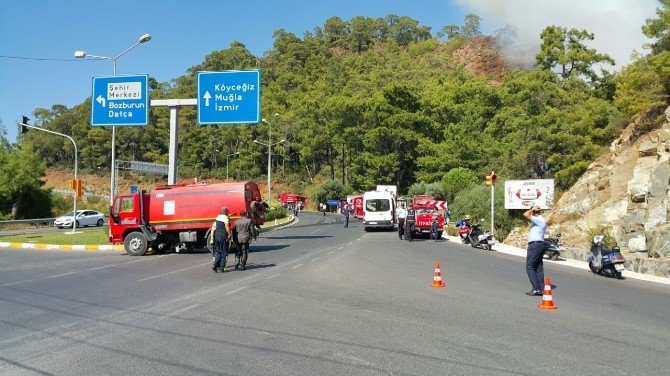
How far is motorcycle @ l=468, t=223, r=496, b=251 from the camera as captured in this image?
2455 cm

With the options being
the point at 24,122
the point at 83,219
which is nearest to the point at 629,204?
the point at 24,122

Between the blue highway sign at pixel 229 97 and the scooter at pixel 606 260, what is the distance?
51.7ft

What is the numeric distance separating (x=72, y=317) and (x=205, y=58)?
12336 cm

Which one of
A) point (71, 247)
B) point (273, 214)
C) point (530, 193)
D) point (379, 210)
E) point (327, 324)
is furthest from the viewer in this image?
point (273, 214)

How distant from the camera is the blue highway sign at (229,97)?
1023 inches

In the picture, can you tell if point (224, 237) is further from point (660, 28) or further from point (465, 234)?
point (660, 28)

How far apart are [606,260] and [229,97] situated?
17.8m

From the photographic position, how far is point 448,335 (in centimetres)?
757

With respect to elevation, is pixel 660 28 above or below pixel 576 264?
above

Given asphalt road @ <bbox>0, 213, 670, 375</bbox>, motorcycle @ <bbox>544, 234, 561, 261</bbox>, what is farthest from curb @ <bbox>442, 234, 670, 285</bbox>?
asphalt road @ <bbox>0, 213, 670, 375</bbox>

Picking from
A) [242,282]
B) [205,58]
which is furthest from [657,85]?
[205,58]

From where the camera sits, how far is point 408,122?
234ft

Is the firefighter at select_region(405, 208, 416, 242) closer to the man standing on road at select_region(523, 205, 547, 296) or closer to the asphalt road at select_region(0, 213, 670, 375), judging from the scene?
the asphalt road at select_region(0, 213, 670, 375)

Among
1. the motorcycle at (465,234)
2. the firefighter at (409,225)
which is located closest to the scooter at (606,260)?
the motorcycle at (465,234)
